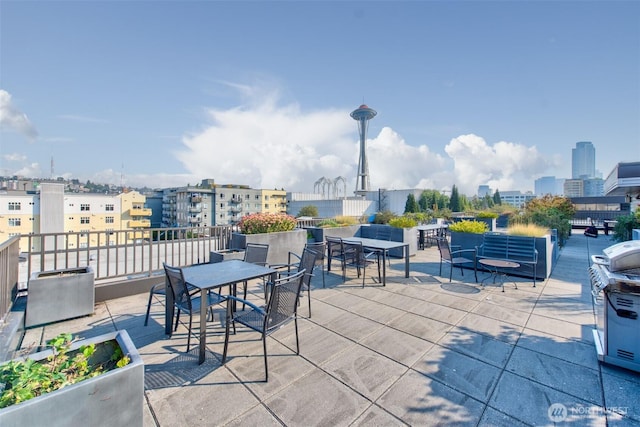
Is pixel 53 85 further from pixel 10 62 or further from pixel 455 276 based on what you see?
pixel 455 276

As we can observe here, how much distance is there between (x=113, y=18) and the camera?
625cm

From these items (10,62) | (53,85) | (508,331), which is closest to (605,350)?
(508,331)

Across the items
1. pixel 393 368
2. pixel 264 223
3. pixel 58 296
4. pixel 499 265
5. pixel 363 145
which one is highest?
pixel 363 145

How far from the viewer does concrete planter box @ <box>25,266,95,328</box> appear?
326cm

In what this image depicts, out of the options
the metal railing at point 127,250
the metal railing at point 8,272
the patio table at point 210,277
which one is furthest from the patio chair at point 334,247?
the metal railing at point 8,272

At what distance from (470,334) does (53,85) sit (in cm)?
1232

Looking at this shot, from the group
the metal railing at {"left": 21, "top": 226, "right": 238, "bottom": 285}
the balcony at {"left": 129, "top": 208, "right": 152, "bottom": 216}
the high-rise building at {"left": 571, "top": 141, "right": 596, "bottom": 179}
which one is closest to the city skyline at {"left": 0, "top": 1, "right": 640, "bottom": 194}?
the metal railing at {"left": 21, "top": 226, "right": 238, "bottom": 285}

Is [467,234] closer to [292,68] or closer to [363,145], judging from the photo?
[292,68]

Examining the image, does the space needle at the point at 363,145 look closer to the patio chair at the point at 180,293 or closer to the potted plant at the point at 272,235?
the potted plant at the point at 272,235

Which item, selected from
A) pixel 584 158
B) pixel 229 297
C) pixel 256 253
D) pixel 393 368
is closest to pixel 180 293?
pixel 229 297

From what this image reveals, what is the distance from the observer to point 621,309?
92.1 inches

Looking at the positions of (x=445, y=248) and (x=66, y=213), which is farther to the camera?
(x=66, y=213)

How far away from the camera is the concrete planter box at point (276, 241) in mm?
6004

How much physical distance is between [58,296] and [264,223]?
12.5 ft
